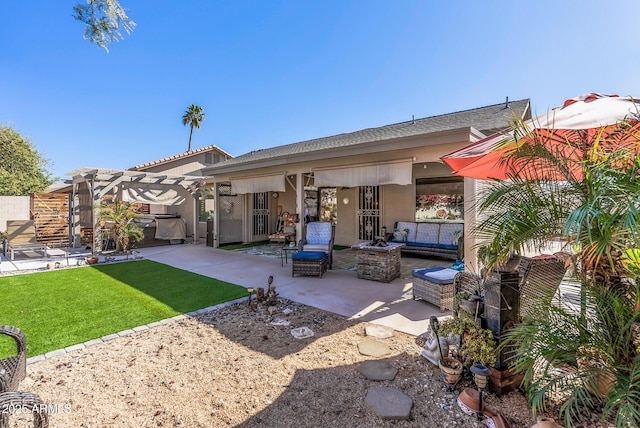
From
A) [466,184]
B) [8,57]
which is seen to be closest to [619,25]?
[466,184]

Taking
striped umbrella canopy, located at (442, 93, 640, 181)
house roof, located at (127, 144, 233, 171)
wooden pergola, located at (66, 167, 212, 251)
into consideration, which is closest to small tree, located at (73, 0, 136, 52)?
striped umbrella canopy, located at (442, 93, 640, 181)

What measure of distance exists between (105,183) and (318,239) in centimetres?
854

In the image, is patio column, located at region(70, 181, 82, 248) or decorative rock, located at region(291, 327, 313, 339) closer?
decorative rock, located at region(291, 327, 313, 339)

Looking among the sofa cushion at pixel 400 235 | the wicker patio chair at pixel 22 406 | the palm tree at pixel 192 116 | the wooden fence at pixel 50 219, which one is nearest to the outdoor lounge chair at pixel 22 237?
the wooden fence at pixel 50 219

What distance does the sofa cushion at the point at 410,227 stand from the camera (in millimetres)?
9366

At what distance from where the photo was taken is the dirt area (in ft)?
7.45

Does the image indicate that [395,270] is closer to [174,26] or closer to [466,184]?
[466,184]

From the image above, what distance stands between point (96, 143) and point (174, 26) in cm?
1762

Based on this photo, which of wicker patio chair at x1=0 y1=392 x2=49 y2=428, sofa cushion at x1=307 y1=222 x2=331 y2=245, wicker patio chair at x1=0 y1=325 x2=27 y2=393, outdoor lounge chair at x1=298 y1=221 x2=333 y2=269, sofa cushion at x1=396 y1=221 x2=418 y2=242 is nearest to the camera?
wicker patio chair at x1=0 y1=392 x2=49 y2=428

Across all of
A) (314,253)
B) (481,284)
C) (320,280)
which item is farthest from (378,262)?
(481,284)

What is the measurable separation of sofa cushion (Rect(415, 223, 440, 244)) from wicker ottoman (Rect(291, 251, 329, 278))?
4010 millimetres

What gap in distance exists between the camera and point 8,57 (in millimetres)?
8102

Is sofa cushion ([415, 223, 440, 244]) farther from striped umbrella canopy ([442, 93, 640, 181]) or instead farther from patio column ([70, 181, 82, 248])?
patio column ([70, 181, 82, 248])

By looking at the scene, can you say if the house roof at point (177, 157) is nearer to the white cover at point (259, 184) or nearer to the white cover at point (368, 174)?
the white cover at point (259, 184)
